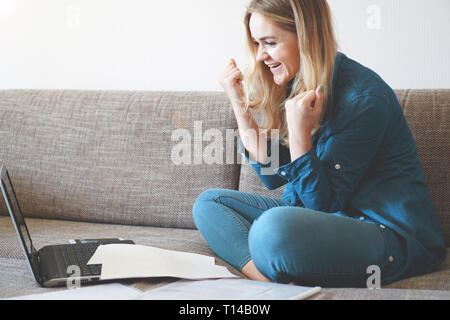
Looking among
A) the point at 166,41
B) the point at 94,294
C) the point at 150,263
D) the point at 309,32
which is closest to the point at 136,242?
the point at 150,263

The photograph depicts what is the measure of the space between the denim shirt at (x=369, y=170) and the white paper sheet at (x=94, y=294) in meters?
0.40

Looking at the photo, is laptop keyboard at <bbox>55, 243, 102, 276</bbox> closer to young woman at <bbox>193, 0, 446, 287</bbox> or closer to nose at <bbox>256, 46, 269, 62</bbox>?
young woman at <bbox>193, 0, 446, 287</bbox>

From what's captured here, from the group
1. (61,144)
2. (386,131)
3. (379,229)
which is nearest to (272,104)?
(386,131)

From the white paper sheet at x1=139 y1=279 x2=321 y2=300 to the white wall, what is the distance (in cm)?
92

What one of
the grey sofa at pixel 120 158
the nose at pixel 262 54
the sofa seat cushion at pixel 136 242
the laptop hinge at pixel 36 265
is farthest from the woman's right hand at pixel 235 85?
the laptop hinge at pixel 36 265

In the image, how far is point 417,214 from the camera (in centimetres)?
113

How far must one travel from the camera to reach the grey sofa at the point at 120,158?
1539mm

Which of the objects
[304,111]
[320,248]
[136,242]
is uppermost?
[304,111]

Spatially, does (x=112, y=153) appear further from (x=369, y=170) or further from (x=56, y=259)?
(x=369, y=170)

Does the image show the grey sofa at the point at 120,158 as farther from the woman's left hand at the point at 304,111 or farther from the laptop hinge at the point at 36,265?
the woman's left hand at the point at 304,111

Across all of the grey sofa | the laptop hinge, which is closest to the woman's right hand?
the grey sofa

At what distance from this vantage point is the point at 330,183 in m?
1.13

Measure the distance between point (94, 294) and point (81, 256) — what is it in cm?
24

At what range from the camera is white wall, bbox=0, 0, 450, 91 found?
5.34 feet
